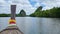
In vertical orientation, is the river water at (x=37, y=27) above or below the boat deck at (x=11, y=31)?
below

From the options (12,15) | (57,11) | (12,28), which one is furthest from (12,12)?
(57,11)

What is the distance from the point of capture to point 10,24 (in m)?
1.75

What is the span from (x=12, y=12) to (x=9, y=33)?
7.3 inches

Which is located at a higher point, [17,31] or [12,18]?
[12,18]

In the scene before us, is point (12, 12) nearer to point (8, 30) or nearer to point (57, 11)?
point (8, 30)

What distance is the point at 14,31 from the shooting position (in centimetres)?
170

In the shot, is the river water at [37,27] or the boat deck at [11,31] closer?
the boat deck at [11,31]

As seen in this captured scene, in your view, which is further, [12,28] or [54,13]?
[54,13]

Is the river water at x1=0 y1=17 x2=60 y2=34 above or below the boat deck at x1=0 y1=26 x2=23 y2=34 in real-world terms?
below

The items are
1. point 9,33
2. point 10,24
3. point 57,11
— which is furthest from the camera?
point 57,11

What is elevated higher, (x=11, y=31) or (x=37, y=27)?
(x=11, y=31)

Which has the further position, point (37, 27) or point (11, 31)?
point (37, 27)

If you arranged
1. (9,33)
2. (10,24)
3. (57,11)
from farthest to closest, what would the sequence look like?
1. (57,11)
2. (10,24)
3. (9,33)

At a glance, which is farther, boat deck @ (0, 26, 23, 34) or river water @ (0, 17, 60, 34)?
river water @ (0, 17, 60, 34)
